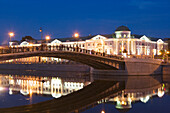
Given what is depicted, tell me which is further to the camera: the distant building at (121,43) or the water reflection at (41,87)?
the distant building at (121,43)

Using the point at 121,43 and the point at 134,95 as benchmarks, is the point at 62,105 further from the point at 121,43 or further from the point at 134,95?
the point at 121,43

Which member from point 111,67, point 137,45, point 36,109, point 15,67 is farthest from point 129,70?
point 137,45

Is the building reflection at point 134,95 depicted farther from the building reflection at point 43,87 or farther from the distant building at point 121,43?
the distant building at point 121,43

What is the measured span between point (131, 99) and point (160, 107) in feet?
15.5

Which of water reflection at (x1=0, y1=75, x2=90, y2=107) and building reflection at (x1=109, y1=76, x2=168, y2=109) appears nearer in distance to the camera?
building reflection at (x1=109, y1=76, x2=168, y2=109)

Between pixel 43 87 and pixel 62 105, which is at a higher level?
pixel 62 105

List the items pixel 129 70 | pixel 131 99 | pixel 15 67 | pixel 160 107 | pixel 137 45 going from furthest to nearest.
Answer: pixel 137 45, pixel 15 67, pixel 129 70, pixel 131 99, pixel 160 107

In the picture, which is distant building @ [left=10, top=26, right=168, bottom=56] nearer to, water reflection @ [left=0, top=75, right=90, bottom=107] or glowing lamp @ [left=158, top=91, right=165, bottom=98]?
water reflection @ [left=0, top=75, right=90, bottom=107]

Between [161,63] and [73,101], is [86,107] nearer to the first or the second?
[73,101]

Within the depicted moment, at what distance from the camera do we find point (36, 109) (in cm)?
2323

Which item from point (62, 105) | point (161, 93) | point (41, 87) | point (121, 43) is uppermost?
point (121, 43)

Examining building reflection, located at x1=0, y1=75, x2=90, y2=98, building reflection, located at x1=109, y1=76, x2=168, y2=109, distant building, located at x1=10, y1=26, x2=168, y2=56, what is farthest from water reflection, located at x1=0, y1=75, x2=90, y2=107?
distant building, located at x1=10, y1=26, x2=168, y2=56

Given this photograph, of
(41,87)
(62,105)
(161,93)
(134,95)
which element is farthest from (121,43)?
(62,105)

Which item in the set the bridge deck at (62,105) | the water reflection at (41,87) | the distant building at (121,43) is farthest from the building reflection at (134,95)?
the distant building at (121,43)
